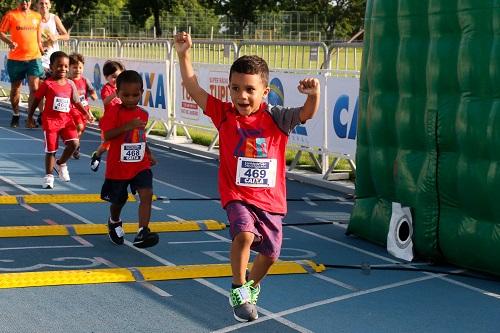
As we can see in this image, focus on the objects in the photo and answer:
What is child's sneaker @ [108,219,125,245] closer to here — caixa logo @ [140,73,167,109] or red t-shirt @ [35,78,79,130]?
red t-shirt @ [35,78,79,130]

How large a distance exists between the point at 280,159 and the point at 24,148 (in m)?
10.2

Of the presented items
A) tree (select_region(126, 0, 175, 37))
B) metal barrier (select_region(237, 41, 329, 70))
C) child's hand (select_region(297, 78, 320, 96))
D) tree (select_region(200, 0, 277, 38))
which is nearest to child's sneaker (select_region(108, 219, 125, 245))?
child's hand (select_region(297, 78, 320, 96))

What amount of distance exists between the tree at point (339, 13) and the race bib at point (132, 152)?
7107 cm

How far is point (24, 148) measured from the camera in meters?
15.8

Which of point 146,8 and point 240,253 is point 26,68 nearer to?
point 240,253

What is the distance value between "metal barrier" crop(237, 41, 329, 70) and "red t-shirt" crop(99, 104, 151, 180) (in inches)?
198

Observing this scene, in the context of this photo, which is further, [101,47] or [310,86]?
[101,47]

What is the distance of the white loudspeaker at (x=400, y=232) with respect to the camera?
8391 millimetres

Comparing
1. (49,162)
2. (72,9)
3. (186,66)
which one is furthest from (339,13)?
(186,66)

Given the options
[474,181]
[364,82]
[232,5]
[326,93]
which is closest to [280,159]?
[474,181]

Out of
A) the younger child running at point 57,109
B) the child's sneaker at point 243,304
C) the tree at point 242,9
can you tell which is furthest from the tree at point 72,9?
the child's sneaker at point 243,304

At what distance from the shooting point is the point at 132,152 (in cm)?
855

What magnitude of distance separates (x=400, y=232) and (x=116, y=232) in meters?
2.47

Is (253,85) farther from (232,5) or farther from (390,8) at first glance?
(232,5)
